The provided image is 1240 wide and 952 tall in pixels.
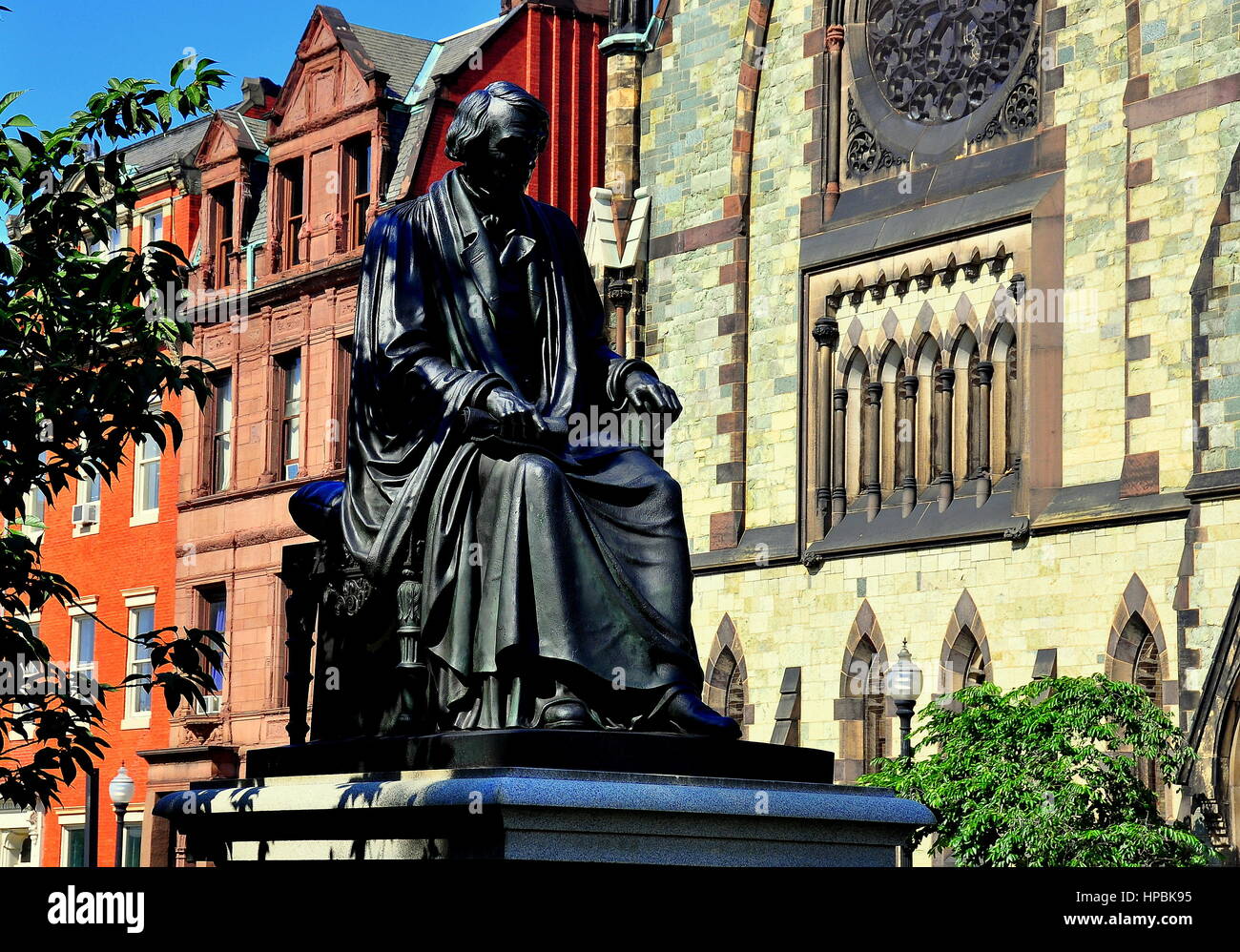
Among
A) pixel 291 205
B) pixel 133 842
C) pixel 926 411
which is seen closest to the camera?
pixel 926 411

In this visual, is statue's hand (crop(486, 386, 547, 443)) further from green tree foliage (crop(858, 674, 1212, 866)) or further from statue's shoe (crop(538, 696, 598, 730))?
green tree foliage (crop(858, 674, 1212, 866))

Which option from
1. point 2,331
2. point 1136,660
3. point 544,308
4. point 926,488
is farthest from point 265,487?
point 544,308

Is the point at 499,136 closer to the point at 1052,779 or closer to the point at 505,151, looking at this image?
the point at 505,151

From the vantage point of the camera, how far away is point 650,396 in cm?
956

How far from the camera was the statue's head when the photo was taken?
9625 millimetres

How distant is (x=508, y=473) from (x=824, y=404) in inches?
989

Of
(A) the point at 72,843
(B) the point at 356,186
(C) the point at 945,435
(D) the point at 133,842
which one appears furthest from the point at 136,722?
(C) the point at 945,435

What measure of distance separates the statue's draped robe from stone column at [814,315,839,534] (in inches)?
935

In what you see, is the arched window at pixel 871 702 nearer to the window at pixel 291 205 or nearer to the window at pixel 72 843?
the window at pixel 291 205

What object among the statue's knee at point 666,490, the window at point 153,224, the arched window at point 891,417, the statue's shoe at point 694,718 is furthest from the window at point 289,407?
the statue's shoe at point 694,718
